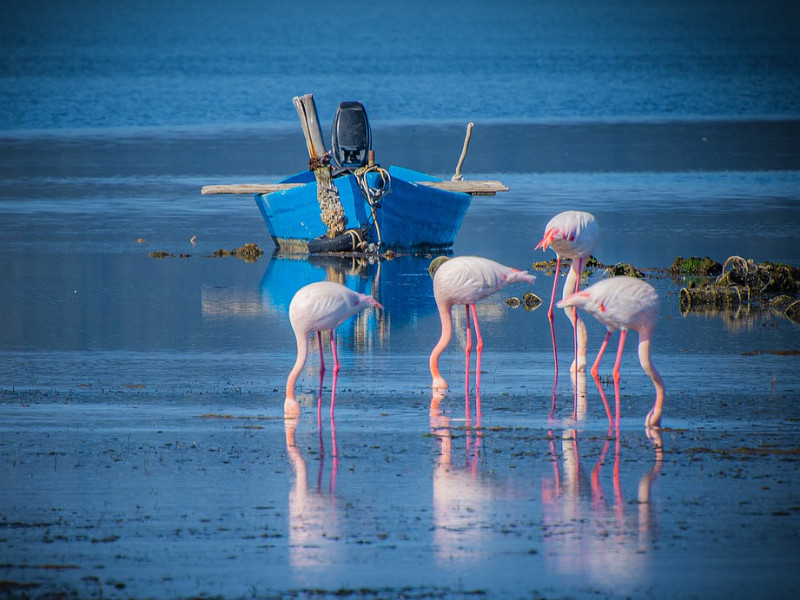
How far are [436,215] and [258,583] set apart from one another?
1471 cm

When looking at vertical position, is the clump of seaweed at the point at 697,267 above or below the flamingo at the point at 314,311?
above

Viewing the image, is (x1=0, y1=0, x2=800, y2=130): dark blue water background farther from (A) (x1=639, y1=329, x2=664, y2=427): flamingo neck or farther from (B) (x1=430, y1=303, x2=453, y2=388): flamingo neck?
(A) (x1=639, y1=329, x2=664, y2=427): flamingo neck

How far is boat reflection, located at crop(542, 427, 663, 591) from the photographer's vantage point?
762 centimetres

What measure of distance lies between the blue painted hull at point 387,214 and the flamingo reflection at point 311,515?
11.4 metres

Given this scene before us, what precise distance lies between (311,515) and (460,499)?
94cm

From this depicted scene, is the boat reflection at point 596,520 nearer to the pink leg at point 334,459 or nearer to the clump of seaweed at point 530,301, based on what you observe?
the pink leg at point 334,459

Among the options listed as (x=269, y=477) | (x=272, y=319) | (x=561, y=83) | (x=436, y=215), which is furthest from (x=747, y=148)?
(x=561, y=83)

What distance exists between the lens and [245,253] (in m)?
21.4

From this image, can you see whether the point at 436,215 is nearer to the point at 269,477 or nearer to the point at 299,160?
the point at 269,477

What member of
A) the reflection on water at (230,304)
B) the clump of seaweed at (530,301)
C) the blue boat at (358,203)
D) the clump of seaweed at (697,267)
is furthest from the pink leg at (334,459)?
the blue boat at (358,203)

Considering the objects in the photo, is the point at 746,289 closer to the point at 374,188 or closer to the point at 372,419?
the point at 374,188

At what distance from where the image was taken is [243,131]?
5050 cm

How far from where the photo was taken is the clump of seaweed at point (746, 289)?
16.1 meters

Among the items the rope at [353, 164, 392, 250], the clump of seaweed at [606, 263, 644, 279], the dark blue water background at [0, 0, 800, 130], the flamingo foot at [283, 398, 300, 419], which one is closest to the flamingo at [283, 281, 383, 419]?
the flamingo foot at [283, 398, 300, 419]
